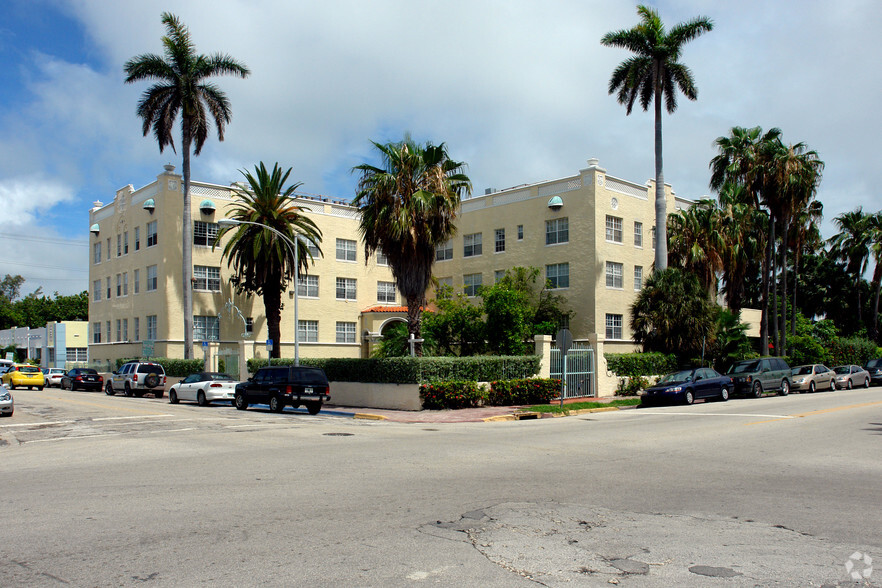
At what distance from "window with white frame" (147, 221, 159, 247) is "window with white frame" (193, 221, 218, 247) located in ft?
9.31

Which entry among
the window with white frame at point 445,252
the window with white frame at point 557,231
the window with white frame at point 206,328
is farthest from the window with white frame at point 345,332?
the window with white frame at point 557,231

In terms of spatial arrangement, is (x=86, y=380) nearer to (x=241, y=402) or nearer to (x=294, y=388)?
(x=241, y=402)

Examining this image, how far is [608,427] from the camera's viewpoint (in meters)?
18.9

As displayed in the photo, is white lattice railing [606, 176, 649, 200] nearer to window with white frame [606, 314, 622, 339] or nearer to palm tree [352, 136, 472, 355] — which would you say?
window with white frame [606, 314, 622, 339]

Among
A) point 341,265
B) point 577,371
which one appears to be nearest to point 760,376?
point 577,371

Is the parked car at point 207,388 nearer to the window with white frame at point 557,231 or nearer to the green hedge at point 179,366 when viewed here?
the green hedge at point 179,366

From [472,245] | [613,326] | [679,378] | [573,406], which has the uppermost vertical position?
[472,245]

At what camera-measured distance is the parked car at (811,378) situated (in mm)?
35000

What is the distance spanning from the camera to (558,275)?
3997 cm

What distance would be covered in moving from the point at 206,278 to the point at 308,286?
21.2 feet

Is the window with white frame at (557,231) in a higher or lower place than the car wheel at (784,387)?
higher

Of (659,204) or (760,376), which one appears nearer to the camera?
(760,376)

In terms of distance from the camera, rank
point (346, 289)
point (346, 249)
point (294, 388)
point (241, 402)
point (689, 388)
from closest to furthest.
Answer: point (294, 388), point (241, 402), point (689, 388), point (346, 289), point (346, 249)

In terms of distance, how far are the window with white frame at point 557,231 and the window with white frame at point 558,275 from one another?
4.36 ft
